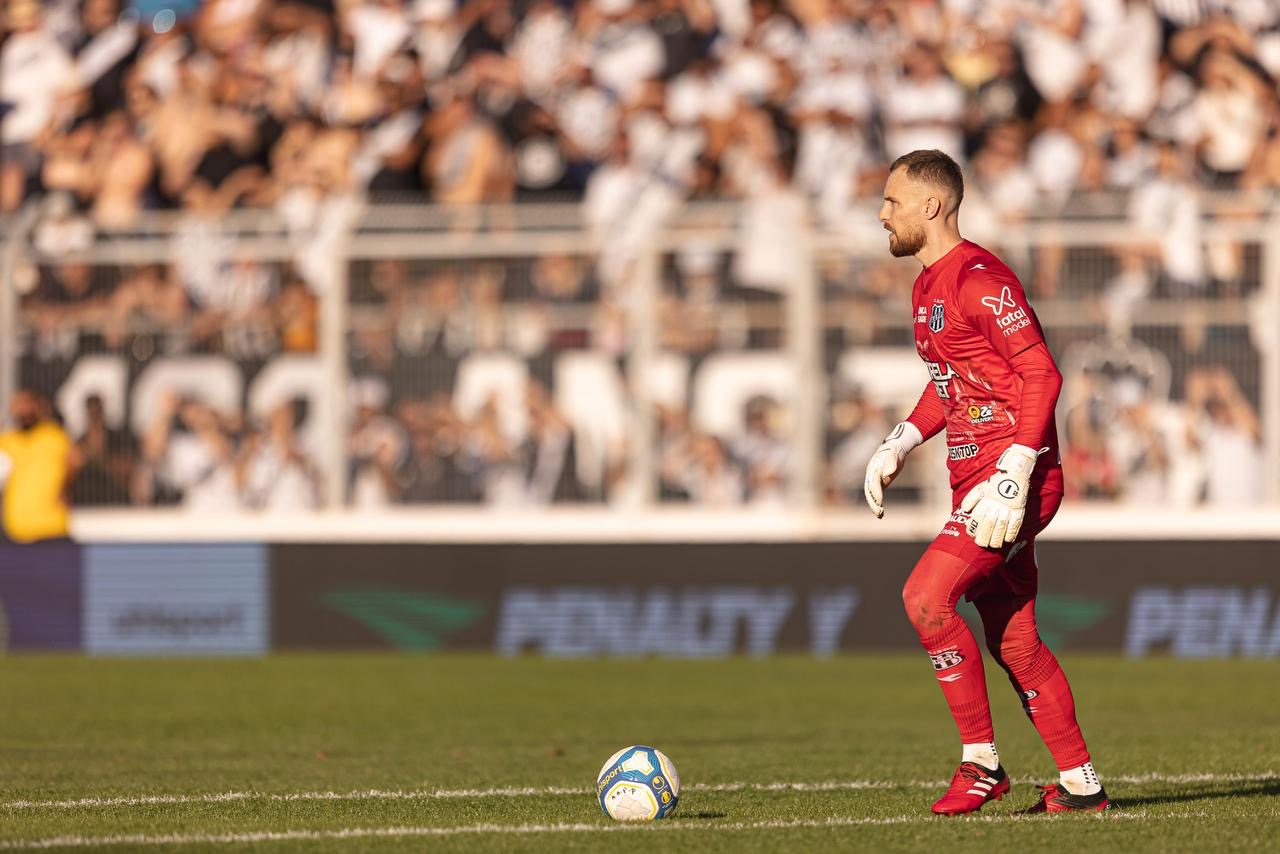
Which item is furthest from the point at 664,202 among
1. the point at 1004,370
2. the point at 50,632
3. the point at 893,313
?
the point at 1004,370

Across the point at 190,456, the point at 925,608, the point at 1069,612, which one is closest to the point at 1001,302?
the point at 925,608

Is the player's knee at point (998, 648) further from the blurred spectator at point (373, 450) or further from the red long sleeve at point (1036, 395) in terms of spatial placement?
the blurred spectator at point (373, 450)

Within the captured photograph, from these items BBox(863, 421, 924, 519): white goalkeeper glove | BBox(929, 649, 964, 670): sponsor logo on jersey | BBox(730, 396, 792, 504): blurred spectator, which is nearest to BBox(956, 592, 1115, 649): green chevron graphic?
BBox(730, 396, 792, 504): blurred spectator

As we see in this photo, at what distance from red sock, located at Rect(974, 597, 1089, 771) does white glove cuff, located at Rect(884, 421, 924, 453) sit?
0.59 m

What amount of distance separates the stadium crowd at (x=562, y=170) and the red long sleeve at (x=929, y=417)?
24.0ft

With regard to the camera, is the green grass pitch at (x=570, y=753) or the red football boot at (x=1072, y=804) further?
the red football boot at (x=1072, y=804)

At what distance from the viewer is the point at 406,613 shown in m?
15.7

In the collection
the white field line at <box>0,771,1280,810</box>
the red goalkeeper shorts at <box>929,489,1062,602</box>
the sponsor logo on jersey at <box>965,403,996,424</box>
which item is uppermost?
the sponsor logo on jersey at <box>965,403,996,424</box>

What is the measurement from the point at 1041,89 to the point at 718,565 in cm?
532

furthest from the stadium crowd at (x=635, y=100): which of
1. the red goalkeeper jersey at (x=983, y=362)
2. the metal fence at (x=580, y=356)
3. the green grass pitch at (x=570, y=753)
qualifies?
the red goalkeeper jersey at (x=983, y=362)

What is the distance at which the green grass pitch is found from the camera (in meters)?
6.35

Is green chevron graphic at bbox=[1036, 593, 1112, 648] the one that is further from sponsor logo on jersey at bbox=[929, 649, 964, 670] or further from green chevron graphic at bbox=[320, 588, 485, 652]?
sponsor logo on jersey at bbox=[929, 649, 964, 670]

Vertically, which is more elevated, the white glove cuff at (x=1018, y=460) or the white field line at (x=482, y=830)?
the white glove cuff at (x=1018, y=460)

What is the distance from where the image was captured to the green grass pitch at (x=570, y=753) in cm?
635
